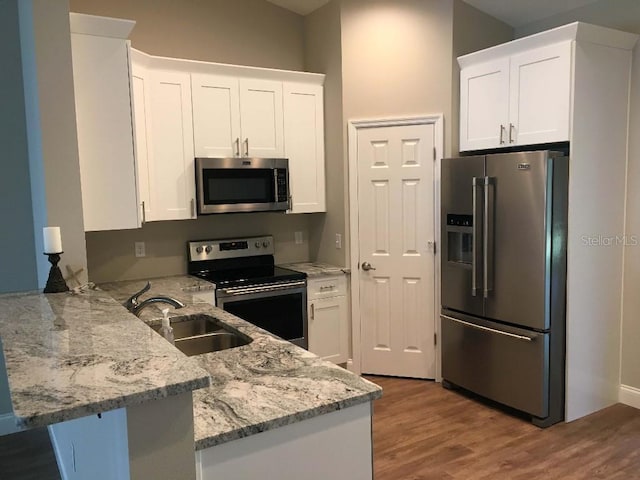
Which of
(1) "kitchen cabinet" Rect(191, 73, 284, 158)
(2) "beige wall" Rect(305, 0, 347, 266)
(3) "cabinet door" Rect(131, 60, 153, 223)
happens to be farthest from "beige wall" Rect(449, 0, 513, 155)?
(3) "cabinet door" Rect(131, 60, 153, 223)

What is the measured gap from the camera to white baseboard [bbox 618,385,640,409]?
363 centimetres

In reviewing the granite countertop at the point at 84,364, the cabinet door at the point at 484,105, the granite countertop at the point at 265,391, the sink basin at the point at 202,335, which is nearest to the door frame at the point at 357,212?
the cabinet door at the point at 484,105

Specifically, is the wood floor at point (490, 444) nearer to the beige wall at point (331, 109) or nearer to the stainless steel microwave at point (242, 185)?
the beige wall at point (331, 109)

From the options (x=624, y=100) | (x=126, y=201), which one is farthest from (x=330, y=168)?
(x=624, y=100)

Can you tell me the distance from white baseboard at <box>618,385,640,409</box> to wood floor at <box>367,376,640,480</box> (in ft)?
A: 0.15

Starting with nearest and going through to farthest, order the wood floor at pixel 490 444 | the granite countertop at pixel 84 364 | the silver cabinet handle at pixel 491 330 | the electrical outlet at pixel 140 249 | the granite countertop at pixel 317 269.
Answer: the granite countertop at pixel 84 364, the wood floor at pixel 490 444, the silver cabinet handle at pixel 491 330, the electrical outlet at pixel 140 249, the granite countertop at pixel 317 269

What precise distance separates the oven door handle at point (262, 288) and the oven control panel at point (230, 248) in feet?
1.94

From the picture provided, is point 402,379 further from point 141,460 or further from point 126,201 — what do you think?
point 141,460

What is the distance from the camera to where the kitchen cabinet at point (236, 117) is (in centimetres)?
392

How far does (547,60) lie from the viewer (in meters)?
3.34

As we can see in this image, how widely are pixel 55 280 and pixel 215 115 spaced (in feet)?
6.37

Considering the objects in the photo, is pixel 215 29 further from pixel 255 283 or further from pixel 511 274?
pixel 511 274

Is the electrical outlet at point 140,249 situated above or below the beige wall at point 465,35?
below

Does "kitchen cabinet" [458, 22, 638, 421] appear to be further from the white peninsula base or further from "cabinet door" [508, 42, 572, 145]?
the white peninsula base
